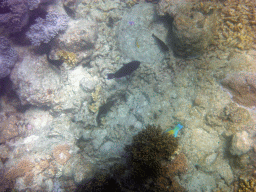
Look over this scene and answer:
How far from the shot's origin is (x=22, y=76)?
5.18 meters

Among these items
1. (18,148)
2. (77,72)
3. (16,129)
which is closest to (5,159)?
(18,148)

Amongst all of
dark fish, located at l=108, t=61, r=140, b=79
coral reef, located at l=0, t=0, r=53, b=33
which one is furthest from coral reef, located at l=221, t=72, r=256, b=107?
coral reef, located at l=0, t=0, r=53, b=33

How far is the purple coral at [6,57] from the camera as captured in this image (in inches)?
198

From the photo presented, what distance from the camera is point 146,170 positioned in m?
3.09

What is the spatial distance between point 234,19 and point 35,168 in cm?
881

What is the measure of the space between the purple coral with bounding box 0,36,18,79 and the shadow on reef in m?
5.32

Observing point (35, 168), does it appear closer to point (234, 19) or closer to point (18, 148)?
point (18, 148)

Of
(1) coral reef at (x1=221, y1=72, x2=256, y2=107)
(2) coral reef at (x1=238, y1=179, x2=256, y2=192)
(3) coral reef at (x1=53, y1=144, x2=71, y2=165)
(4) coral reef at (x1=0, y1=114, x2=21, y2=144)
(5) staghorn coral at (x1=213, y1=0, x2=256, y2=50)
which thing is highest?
(5) staghorn coral at (x1=213, y1=0, x2=256, y2=50)

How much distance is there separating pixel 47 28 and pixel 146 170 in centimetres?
586

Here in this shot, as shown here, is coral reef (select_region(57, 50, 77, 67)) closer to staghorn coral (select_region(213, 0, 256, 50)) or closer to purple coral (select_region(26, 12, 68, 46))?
purple coral (select_region(26, 12, 68, 46))

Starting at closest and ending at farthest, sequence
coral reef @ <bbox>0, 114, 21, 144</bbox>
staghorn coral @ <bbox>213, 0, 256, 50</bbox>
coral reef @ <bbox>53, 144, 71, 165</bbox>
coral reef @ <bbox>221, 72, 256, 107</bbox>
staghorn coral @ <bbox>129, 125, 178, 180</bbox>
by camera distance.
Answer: staghorn coral @ <bbox>129, 125, 178, 180</bbox>
coral reef @ <bbox>221, 72, 256, 107</bbox>
staghorn coral @ <bbox>213, 0, 256, 50</bbox>
coral reef @ <bbox>53, 144, 71, 165</bbox>
coral reef @ <bbox>0, 114, 21, 144</bbox>

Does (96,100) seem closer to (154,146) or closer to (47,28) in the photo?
(154,146)

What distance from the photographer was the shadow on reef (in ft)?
10.0

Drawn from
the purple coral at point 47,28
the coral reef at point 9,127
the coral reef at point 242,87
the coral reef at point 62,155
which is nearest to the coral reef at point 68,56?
the purple coral at point 47,28
